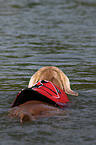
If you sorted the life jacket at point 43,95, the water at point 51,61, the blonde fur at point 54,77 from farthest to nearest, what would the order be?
the blonde fur at point 54,77 < the life jacket at point 43,95 < the water at point 51,61

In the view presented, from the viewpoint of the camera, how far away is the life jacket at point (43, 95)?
733 cm

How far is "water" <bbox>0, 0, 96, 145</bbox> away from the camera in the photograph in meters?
6.07

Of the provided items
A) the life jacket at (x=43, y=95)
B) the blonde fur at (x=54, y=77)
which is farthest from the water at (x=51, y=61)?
the blonde fur at (x=54, y=77)

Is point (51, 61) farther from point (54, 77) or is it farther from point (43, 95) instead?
point (43, 95)

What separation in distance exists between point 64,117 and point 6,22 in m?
17.0

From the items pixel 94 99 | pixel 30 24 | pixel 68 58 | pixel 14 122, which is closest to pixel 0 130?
pixel 14 122

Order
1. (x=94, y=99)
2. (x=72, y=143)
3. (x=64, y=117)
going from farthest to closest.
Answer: (x=94, y=99)
(x=64, y=117)
(x=72, y=143)

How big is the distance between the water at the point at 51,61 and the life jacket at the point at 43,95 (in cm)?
27

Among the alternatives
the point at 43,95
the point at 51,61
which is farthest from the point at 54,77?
the point at 51,61

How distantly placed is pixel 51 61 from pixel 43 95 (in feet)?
20.9

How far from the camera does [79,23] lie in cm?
2219

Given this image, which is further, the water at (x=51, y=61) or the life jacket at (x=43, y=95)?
the life jacket at (x=43, y=95)

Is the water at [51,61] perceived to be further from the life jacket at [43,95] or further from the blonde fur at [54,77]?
the blonde fur at [54,77]

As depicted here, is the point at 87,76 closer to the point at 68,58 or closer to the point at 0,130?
the point at 68,58
